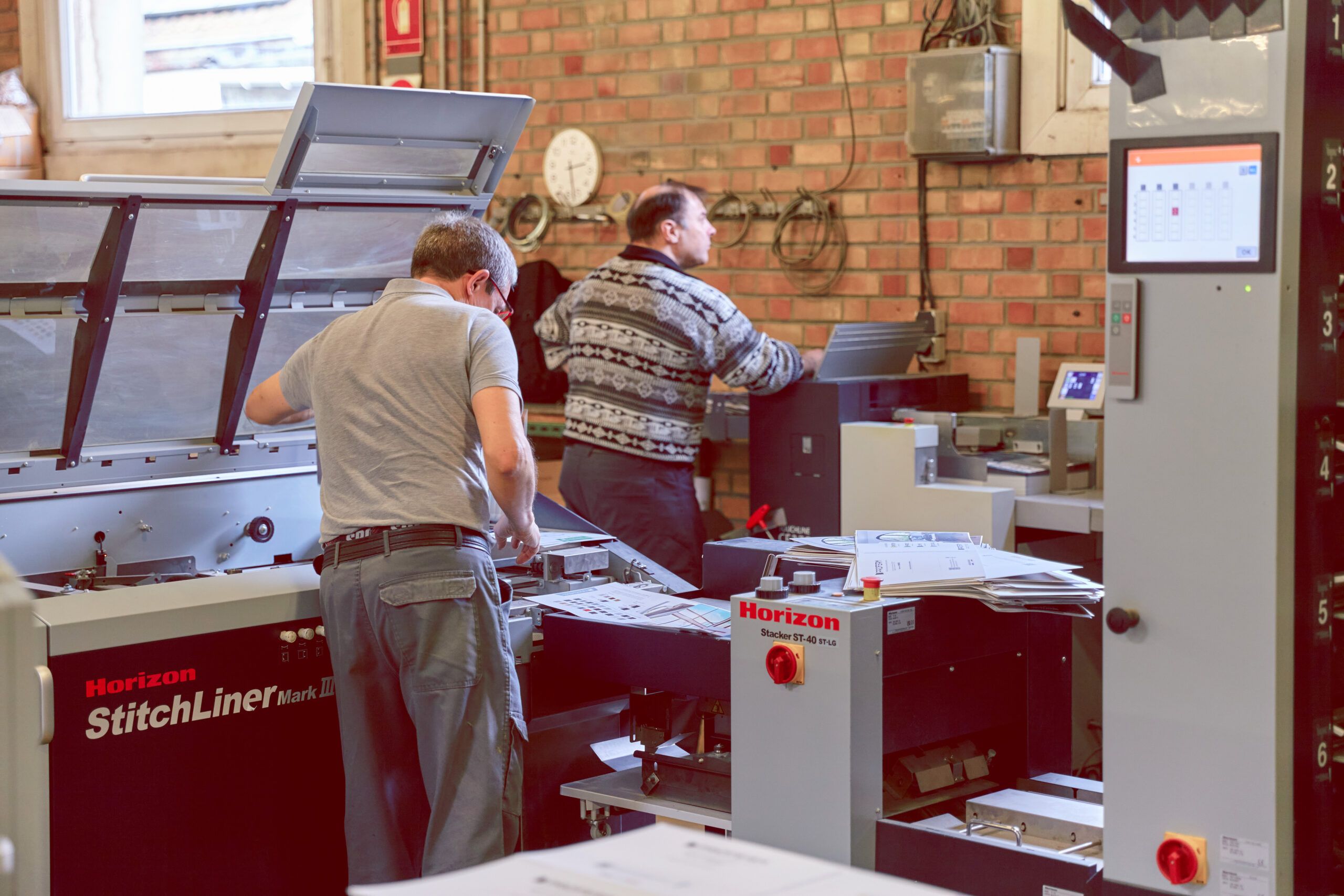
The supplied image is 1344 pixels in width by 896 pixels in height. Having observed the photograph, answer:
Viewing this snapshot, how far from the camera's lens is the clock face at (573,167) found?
5.46 metres

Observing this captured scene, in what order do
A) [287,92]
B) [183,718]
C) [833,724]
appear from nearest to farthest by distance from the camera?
[833,724] < [183,718] < [287,92]

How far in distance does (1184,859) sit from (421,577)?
126 cm

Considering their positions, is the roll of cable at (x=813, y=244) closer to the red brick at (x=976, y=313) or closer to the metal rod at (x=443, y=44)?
the red brick at (x=976, y=313)

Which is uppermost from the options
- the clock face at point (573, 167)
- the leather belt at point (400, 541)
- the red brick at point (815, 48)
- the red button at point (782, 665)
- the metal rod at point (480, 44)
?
the metal rod at point (480, 44)

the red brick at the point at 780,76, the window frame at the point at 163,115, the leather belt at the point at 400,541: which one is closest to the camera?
the leather belt at the point at 400,541

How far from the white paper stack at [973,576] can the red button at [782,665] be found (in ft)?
0.60

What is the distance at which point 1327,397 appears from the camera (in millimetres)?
1875

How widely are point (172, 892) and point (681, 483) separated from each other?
6.50 feet

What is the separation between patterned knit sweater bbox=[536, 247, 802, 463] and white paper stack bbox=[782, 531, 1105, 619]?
4.93ft

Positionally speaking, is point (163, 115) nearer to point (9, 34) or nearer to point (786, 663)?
point (9, 34)

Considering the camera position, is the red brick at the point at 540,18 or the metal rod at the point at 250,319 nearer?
the metal rod at the point at 250,319

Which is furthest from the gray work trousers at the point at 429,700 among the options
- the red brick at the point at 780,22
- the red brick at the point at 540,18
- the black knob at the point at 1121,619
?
the red brick at the point at 540,18

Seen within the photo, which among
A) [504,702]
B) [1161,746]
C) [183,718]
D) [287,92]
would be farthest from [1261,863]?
[287,92]

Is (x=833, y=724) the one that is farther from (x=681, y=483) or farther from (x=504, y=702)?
(x=681, y=483)
